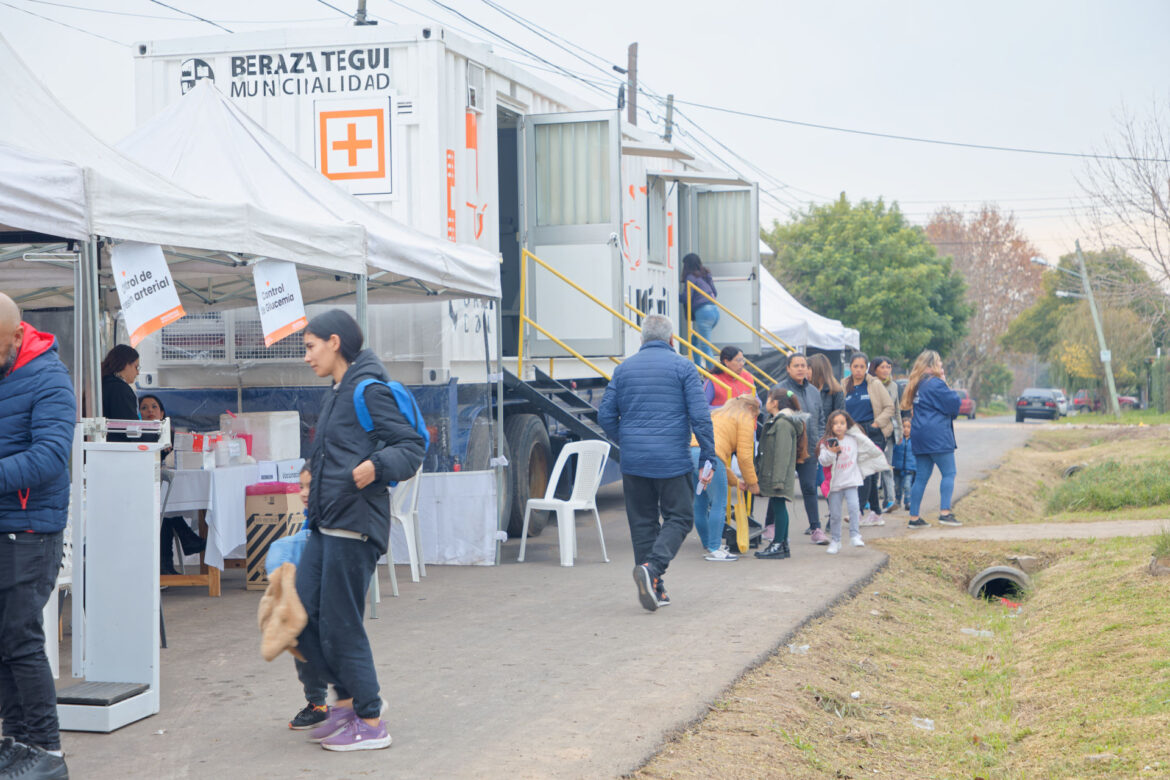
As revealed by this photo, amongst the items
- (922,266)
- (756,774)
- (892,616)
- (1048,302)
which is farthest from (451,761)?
(1048,302)

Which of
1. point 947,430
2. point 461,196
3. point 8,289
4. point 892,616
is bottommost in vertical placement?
point 892,616

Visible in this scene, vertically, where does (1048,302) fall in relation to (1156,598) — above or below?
above

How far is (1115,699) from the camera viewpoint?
5.57 m

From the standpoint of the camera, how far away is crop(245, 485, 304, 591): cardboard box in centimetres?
833

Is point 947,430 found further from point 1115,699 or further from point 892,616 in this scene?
point 1115,699

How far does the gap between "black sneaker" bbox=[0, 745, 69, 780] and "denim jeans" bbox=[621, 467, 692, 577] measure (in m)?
4.02

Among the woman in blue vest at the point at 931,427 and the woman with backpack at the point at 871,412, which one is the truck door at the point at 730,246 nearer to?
the woman with backpack at the point at 871,412

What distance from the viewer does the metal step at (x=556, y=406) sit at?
11.0 meters

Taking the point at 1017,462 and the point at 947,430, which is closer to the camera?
the point at 947,430

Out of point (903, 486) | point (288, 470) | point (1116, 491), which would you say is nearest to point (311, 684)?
point (288, 470)

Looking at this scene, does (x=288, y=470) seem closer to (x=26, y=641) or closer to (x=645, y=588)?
(x=645, y=588)

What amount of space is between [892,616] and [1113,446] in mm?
18100

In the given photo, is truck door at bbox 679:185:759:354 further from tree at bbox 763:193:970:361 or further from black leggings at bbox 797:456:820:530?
tree at bbox 763:193:970:361

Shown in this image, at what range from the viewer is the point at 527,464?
11.1 m
